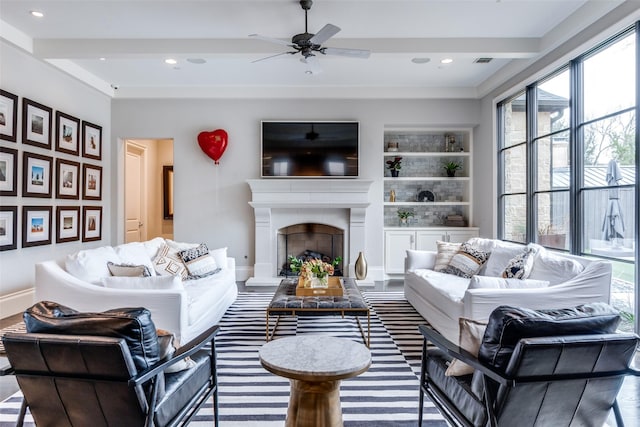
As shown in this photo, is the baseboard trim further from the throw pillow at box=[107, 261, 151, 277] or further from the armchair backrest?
the armchair backrest

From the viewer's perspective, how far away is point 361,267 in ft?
19.2

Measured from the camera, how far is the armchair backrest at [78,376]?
4.43 feet

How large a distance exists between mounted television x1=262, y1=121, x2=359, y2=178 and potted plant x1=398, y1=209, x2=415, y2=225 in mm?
1139

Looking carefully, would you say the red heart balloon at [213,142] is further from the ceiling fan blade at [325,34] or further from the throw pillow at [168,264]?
the ceiling fan blade at [325,34]

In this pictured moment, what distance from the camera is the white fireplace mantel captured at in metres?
5.98

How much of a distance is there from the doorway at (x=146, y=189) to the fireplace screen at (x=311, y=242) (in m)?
3.07

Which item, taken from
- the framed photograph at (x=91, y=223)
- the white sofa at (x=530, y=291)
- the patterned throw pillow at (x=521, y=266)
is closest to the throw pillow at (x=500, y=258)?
the white sofa at (x=530, y=291)

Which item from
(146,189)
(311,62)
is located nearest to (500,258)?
(311,62)

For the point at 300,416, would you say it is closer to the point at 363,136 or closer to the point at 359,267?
the point at 359,267

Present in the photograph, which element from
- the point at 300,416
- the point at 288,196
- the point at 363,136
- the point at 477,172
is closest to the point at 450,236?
the point at 477,172

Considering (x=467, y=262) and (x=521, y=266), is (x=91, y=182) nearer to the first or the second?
(x=467, y=262)

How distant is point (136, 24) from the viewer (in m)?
3.95

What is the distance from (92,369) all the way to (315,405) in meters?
0.88

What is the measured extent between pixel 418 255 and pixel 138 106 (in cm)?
494
